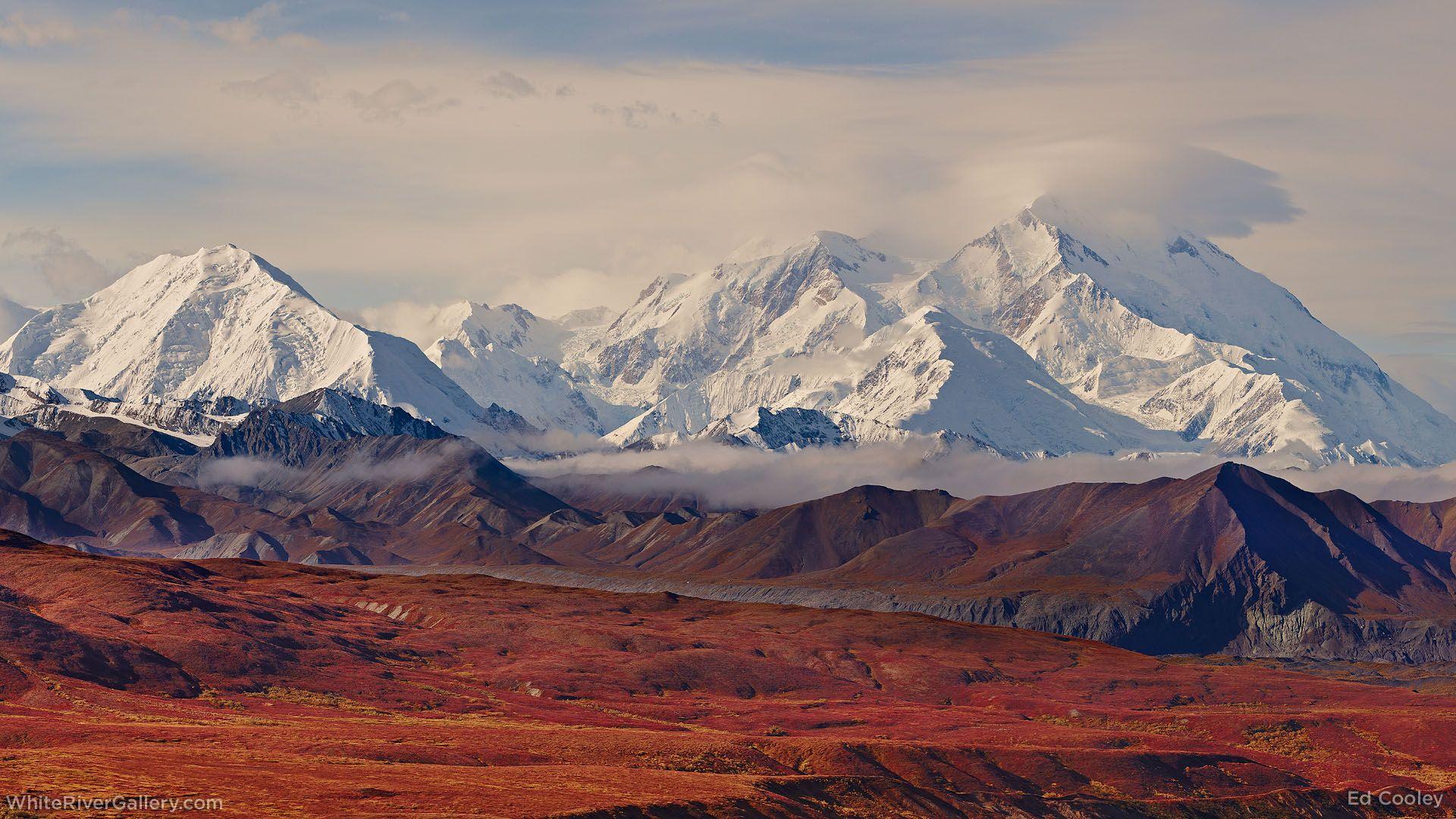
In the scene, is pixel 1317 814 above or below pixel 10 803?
below

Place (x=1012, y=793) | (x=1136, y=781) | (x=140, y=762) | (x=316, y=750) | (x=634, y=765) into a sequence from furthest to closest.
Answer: (x=1136, y=781) < (x=1012, y=793) < (x=634, y=765) < (x=316, y=750) < (x=140, y=762)

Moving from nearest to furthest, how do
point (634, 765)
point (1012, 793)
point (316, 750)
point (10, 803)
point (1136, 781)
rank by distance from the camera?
point (10, 803)
point (316, 750)
point (634, 765)
point (1012, 793)
point (1136, 781)

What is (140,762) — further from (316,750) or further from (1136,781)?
(1136,781)

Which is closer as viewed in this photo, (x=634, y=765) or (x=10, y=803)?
(x=10, y=803)

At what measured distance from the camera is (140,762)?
431 feet

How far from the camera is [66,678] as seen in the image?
189125 millimetres

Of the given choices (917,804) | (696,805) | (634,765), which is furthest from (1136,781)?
(696,805)

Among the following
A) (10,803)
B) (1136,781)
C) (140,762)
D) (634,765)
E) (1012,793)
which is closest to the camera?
(10,803)

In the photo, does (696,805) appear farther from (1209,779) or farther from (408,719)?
(1209,779)

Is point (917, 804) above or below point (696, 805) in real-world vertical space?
below

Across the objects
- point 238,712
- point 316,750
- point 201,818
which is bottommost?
point 238,712

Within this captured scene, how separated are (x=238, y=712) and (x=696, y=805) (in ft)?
238

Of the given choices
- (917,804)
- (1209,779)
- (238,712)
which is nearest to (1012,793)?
(917,804)

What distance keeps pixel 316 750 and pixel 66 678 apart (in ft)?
170
